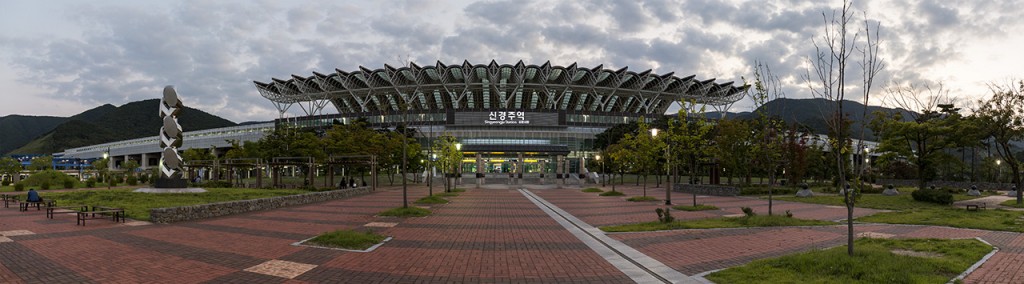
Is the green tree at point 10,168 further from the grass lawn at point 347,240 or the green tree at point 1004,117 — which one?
the green tree at point 1004,117

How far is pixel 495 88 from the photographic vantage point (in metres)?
99.3

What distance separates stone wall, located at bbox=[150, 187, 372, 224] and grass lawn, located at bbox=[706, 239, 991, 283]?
1640 centimetres

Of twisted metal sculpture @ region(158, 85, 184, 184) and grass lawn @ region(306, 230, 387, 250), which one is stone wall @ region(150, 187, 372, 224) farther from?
twisted metal sculpture @ region(158, 85, 184, 184)

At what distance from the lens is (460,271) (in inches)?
329

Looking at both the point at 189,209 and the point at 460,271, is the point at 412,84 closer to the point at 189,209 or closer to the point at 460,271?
the point at 189,209

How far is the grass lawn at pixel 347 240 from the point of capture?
1060 cm

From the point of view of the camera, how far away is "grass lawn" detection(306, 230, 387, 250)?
1060 cm

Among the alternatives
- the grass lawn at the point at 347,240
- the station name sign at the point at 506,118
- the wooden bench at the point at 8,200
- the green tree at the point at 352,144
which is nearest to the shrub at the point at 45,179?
the wooden bench at the point at 8,200

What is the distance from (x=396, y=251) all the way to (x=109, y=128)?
21939 centimetres

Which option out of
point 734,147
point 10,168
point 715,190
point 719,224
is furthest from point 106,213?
point 10,168

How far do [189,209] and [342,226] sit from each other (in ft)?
19.6

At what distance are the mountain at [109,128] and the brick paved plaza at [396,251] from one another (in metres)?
160

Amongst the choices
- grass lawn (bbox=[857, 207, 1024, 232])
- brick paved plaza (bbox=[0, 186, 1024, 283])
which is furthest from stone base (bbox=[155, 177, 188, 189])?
grass lawn (bbox=[857, 207, 1024, 232])

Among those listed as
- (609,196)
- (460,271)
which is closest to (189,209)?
(460,271)
